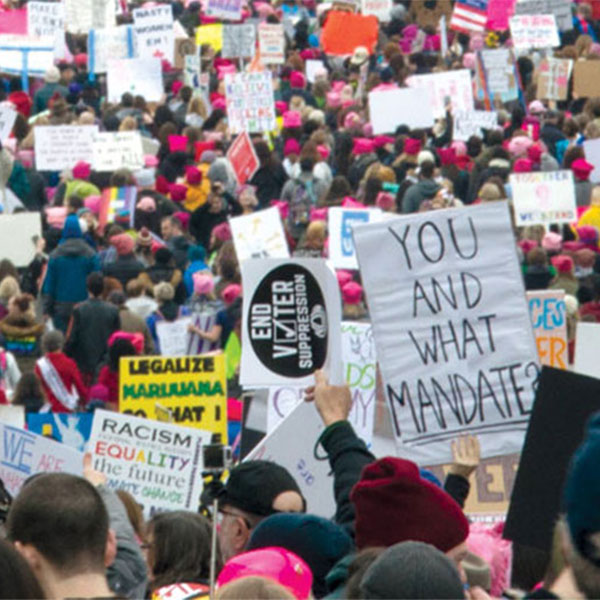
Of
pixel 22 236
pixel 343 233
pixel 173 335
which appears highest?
pixel 343 233

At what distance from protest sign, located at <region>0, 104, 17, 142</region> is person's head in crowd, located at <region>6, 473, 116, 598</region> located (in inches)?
577

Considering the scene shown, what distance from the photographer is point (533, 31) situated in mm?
23750

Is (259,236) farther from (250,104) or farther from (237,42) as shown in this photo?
(237,42)

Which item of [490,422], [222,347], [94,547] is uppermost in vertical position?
[94,547]

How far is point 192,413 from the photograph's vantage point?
9797 millimetres

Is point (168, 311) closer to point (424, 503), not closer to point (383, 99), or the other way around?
point (383, 99)

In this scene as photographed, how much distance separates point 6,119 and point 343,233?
17.4 feet

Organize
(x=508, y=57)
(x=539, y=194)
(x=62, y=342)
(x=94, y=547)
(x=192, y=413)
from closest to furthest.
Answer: (x=94, y=547)
(x=192, y=413)
(x=62, y=342)
(x=539, y=194)
(x=508, y=57)

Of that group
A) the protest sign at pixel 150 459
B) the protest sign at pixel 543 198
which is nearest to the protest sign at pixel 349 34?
the protest sign at pixel 543 198

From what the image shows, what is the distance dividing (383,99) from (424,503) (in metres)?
15.3

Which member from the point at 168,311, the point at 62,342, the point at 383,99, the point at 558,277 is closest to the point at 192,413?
the point at 62,342

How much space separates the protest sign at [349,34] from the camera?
23891 millimetres

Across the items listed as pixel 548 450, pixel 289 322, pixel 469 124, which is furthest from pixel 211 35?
pixel 548 450

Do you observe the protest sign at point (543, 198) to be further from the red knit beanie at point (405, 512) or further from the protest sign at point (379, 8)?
the protest sign at point (379, 8)
